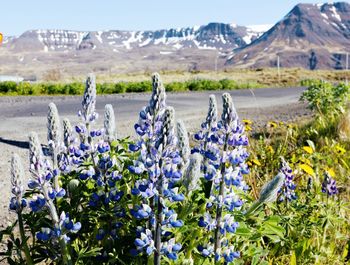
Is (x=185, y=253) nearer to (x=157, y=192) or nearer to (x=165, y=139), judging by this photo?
(x=157, y=192)

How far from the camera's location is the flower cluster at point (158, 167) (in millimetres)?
1981

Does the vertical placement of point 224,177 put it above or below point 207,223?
above

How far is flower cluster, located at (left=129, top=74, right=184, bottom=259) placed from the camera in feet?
6.50

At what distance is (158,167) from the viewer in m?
2.02

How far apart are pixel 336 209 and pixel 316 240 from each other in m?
0.44

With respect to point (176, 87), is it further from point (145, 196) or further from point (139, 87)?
point (145, 196)

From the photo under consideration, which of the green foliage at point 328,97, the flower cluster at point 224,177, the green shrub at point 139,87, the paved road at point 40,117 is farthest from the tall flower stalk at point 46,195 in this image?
the green shrub at point 139,87

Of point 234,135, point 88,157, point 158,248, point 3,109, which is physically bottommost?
point 3,109

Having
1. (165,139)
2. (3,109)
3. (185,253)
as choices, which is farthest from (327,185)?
(3,109)

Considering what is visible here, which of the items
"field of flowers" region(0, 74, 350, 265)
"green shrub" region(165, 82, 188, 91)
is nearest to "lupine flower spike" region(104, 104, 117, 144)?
"field of flowers" region(0, 74, 350, 265)

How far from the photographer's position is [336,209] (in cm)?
392

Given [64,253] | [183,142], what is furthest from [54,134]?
[183,142]

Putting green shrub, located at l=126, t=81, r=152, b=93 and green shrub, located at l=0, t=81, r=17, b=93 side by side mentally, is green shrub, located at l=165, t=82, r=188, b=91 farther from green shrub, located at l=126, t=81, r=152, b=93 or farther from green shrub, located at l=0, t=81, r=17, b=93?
green shrub, located at l=0, t=81, r=17, b=93

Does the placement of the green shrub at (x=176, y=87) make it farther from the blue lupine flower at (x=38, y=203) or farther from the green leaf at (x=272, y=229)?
the blue lupine flower at (x=38, y=203)
